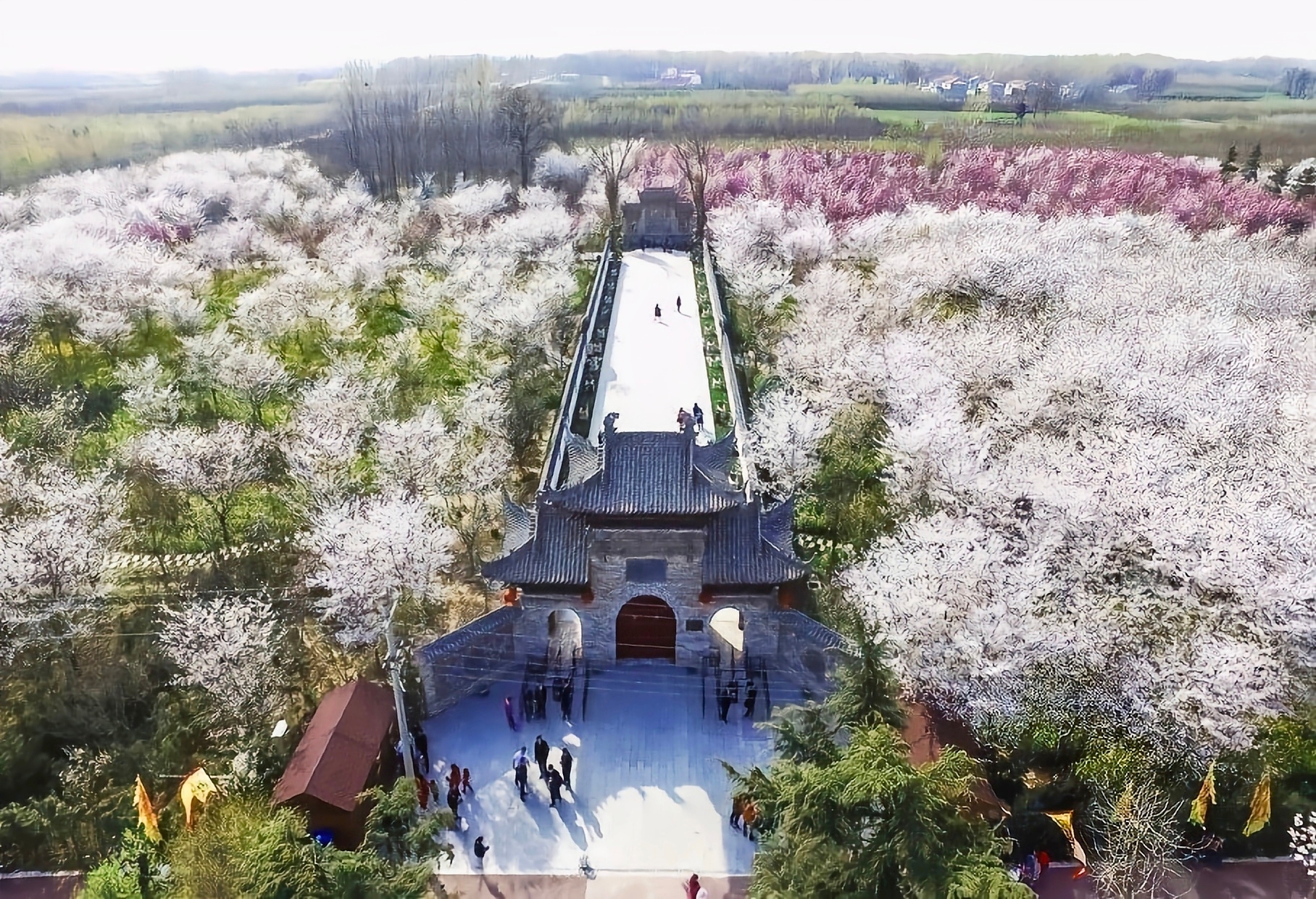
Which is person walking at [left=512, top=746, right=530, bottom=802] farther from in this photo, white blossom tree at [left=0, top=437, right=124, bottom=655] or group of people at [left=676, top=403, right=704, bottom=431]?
group of people at [left=676, top=403, right=704, bottom=431]

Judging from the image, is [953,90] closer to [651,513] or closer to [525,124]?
[525,124]

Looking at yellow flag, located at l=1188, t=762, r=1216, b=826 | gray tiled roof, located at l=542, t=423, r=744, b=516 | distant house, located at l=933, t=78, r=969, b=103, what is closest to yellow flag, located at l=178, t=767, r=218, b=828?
gray tiled roof, located at l=542, t=423, r=744, b=516

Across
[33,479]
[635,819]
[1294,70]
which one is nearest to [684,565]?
[635,819]

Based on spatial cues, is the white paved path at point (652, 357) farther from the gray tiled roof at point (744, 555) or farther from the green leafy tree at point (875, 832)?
the green leafy tree at point (875, 832)

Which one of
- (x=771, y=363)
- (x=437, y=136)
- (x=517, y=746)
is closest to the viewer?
(x=517, y=746)

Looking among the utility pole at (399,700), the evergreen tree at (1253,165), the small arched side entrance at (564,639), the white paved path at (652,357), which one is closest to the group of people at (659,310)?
Result: the white paved path at (652,357)

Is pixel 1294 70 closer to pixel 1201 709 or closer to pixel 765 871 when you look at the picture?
pixel 1201 709
